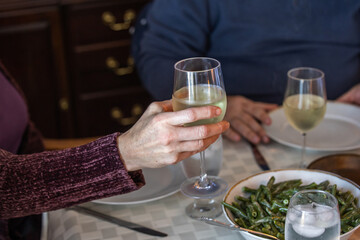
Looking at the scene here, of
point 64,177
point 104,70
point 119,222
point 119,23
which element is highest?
point 64,177

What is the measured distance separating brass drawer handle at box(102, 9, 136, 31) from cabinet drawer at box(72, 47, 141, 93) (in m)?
0.11

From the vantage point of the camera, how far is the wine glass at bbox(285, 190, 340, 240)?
2.31 ft

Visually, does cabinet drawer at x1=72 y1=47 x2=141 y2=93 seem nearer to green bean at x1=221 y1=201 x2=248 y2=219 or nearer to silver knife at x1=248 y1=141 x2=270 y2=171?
silver knife at x1=248 y1=141 x2=270 y2=171

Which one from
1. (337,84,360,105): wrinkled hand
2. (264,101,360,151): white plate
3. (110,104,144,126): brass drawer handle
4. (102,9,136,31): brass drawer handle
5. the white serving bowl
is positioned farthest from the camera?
(110,104,144,126): brass drawer handle

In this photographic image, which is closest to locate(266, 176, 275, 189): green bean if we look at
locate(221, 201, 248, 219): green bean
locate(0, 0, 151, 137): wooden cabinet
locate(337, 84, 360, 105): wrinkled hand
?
locate(221, 201, 248, 219): green bean

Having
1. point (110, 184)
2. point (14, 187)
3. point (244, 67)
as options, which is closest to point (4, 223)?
point (14, 187)

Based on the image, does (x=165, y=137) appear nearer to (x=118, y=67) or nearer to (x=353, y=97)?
(x=353, y=97)

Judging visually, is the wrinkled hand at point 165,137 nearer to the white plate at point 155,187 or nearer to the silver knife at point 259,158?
the white plate at point 155,187

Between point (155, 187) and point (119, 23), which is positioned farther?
point (119, 23)

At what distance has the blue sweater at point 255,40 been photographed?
1.66 m

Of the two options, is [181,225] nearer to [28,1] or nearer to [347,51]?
[347,51]

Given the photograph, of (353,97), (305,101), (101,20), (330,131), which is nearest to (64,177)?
(305,101)

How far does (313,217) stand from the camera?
71 cm

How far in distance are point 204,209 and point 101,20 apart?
1.81 meters
